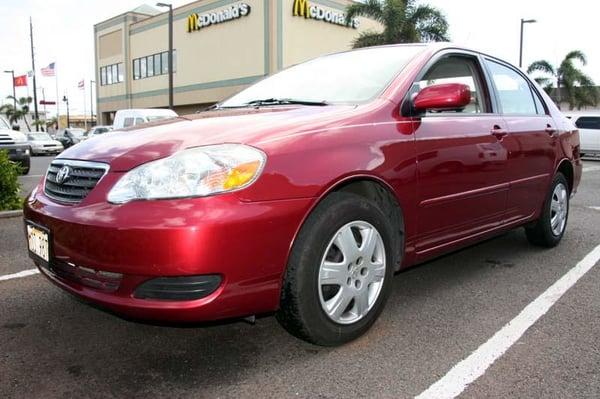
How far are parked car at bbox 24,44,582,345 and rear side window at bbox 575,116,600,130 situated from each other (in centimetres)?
1815

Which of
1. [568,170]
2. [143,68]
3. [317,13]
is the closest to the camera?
[568,170]

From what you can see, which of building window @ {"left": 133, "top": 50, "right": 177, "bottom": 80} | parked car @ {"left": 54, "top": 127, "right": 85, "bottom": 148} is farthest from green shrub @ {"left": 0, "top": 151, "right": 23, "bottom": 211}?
building window @ {"left": 133, "top": 50, "right": 177, "bottom": 80}

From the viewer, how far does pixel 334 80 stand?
12.0 feet

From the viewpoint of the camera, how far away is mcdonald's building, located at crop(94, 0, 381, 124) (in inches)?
1188

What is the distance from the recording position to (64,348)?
2.94 meters

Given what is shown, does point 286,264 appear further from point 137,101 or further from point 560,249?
point 137,101

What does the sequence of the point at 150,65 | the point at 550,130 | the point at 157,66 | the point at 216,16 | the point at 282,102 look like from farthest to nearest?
1. the point at 150,65
2. the point at 157,66
3. the point at 216,16
4. the point at 550,130
5. the point at 282,102

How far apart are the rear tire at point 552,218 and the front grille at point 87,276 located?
3.68 m

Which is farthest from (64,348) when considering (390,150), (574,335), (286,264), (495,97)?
(495,97)

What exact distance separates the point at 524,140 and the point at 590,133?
693 inches

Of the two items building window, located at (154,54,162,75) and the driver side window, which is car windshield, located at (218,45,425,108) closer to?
the driver side window

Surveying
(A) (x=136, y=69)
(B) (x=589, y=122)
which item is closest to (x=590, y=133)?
(B) (x=589, y=122)

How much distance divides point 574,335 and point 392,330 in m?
0.98

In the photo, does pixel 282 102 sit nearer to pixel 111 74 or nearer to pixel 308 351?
pixel 308 351
